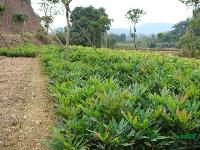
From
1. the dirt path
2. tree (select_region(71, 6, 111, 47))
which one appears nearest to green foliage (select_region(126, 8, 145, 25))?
tree (select_region(71, 6, 111, 47))

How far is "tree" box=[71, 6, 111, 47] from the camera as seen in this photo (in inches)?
1877

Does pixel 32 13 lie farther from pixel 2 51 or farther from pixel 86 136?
pixel 86 136

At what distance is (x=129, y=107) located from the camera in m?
4.28

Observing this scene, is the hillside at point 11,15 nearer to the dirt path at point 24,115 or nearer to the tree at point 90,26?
the tree at point 90,26

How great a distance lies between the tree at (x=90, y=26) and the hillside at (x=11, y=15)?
23.6 ft

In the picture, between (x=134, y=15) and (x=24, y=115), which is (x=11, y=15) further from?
(x=24, y=115)

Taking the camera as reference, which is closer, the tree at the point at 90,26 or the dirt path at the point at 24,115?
the dirt path at the point at 24,115

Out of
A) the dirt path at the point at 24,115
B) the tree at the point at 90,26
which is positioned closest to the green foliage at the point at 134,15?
the tree at the point at 90,26

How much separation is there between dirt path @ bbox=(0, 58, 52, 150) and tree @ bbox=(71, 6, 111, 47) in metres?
32.7

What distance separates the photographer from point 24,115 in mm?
7945

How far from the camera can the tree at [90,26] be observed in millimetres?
47688

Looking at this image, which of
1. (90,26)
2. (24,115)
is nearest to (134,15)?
(90,26)

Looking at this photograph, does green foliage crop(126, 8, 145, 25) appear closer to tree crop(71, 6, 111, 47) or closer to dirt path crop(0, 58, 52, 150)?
tree crop(71, 6, 111, 47)

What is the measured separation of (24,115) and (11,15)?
42.6 meters
